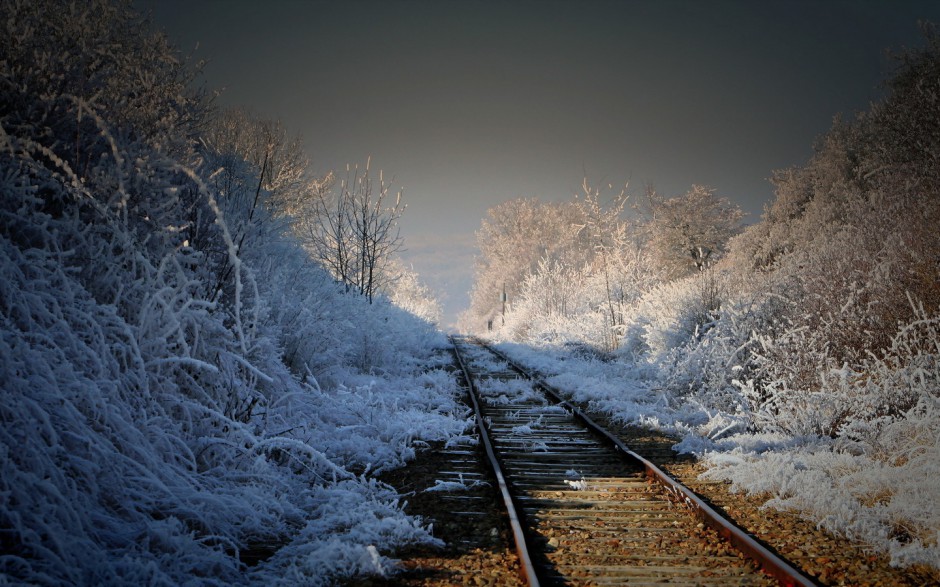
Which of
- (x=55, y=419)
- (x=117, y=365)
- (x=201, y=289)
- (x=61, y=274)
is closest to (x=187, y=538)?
(x=55, y=419)

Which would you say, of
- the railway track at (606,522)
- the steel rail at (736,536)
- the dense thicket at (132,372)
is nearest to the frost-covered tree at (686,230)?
the railway track at (606,522)

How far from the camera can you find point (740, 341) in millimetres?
8969

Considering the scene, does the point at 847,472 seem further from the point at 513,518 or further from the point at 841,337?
the point at 513,518

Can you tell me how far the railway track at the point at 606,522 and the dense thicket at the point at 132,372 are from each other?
109cm

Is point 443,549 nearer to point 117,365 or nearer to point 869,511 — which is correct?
point 117,365

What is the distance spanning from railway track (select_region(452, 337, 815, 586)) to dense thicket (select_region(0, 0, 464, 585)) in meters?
1.09

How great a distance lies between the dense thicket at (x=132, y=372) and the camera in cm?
295

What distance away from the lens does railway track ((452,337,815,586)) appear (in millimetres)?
3391

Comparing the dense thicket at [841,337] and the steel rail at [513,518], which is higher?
the dense thicket at [841,337]

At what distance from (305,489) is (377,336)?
832cm

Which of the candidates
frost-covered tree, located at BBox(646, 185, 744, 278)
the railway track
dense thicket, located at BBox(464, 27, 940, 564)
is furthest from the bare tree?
frost-covered tree, located at BBox(646, 185, 744, 278)

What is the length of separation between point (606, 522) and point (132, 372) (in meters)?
4.04

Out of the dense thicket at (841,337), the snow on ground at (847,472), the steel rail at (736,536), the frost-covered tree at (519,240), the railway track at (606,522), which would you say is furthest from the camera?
the frost-covered tree at (519,240)

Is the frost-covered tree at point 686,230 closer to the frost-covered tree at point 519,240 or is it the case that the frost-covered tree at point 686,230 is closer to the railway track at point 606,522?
the frost-covered tree at point 519,240
